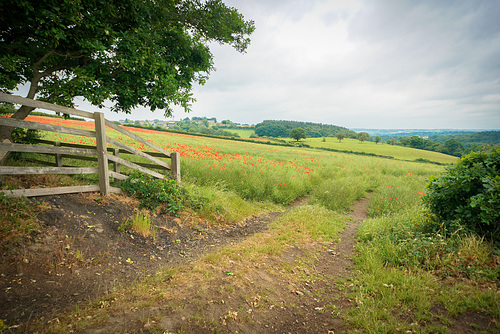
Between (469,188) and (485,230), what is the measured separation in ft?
2.69

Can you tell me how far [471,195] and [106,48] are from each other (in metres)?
9.44

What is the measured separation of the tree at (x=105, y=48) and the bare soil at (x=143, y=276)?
3.23m

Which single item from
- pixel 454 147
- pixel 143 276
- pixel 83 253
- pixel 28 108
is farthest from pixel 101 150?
pixel 454 147

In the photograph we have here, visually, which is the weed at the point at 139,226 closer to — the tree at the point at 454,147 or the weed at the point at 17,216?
the weed at the point at 17,216

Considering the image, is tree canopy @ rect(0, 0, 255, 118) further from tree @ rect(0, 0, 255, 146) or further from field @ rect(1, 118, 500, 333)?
field @ rect(1, 118, 500, 333)

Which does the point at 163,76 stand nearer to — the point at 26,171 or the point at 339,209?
the point at 26,171

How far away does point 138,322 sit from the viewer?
264cm

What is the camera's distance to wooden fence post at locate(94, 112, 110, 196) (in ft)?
18.2

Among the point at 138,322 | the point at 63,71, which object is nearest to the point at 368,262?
the point at 138,322

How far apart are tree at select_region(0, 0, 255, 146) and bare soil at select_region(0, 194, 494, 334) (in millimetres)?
3234

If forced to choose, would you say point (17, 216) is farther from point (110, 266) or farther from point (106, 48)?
point (106, 48)

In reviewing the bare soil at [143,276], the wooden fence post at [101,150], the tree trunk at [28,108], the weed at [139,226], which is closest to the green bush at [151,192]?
the wooden fence post at [101,150]

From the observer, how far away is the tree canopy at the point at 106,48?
16.0 ft

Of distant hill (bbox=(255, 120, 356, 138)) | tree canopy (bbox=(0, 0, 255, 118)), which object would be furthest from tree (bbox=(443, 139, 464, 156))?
distant hill (bbox=(255, 120, 356, 138))
